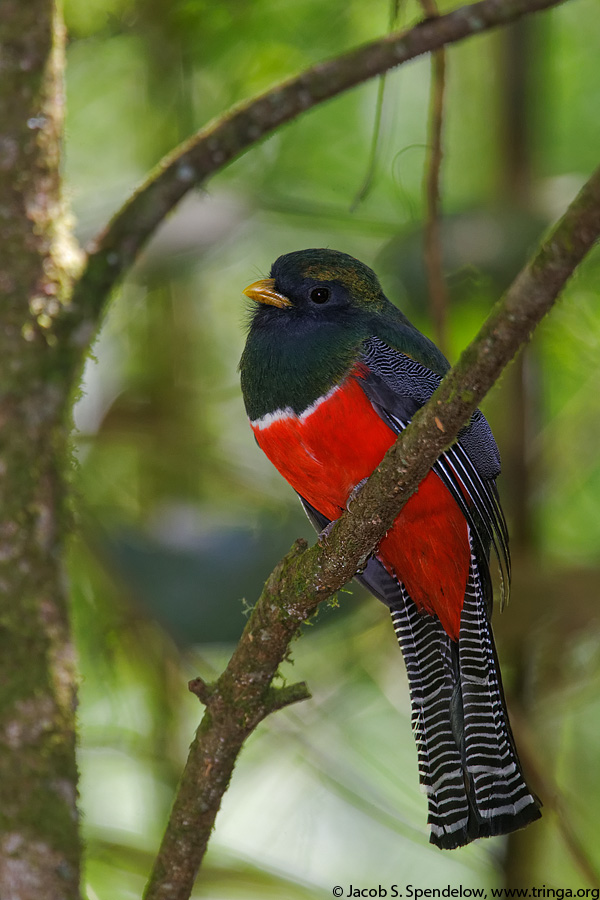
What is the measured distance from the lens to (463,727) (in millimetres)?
3098

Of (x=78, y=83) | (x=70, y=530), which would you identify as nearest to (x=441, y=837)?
(x=70, y=530)

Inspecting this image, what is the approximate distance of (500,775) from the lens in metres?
2.89

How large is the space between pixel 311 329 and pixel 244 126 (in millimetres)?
707

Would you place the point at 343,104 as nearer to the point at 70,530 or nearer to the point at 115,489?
the point at 115,489

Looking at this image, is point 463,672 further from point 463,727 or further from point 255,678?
point 255,678

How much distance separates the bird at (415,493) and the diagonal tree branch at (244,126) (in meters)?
0.61

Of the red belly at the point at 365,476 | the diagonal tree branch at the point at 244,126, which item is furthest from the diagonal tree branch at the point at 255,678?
the diagonal tree branch at the point at 244,126

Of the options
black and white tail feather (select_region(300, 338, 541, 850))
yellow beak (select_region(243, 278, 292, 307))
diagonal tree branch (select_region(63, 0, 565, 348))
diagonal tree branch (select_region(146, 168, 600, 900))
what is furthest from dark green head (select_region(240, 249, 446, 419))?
diagonal tree branch (select_region(146, 168, 600, 900))

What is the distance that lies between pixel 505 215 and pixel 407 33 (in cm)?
169

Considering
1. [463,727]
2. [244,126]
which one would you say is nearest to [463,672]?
[463,727]

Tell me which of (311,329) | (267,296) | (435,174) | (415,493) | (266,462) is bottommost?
(415,493)

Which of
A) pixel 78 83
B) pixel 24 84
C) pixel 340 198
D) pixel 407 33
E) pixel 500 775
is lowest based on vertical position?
pixel 500 775

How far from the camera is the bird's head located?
343 centimetres

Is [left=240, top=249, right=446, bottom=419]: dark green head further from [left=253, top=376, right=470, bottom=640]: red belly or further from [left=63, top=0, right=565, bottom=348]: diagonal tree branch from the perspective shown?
[left=63, top=0, right=565, bottom=348]: diagonal tree branch
